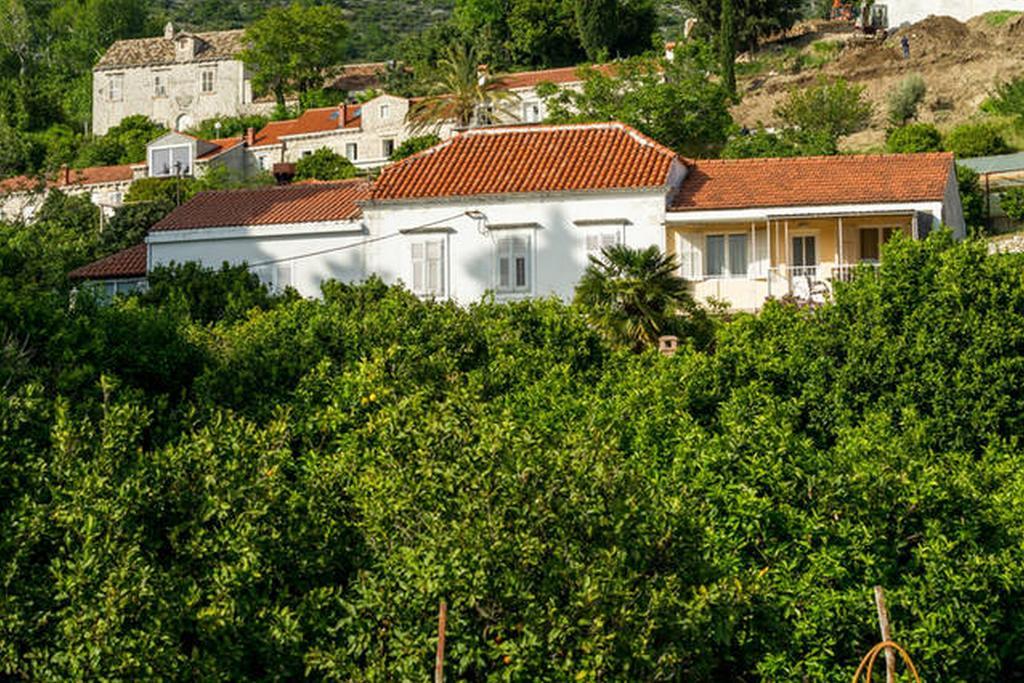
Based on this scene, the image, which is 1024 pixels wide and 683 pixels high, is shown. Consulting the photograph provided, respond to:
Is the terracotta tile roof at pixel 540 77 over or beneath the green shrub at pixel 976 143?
over

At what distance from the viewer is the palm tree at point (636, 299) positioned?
29312mm

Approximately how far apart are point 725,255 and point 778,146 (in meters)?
17.6

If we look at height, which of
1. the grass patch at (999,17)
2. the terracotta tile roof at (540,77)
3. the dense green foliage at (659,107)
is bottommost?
the dense green foliage at (659,107)

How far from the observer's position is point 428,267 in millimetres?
35875

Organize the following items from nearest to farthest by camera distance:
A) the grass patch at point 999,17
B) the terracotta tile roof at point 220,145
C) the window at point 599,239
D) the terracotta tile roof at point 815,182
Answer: the terracotta tile roof at point 815,182, the window at point 599,239, the grass patch at point 999,17, the terracotta tile roof at point 220,145

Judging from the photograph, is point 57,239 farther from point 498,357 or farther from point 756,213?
point 756,213

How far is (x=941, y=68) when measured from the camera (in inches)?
2768

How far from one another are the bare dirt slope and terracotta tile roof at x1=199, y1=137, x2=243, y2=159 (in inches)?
951

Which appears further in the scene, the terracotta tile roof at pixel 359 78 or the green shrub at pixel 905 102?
the terracotta tile roof at pixel 359 78

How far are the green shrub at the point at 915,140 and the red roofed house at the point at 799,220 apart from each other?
19.4m

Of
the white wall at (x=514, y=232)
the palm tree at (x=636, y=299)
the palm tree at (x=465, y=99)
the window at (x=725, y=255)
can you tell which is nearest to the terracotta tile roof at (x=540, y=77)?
the palm tree at (x=465, y=99)

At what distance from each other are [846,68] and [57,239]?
5037 cm

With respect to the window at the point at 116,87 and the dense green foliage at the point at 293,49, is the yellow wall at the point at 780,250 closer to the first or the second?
the dense green foliage at the point at 293,49

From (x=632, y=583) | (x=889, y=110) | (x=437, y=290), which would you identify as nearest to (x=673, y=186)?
(x=437, y=290)
